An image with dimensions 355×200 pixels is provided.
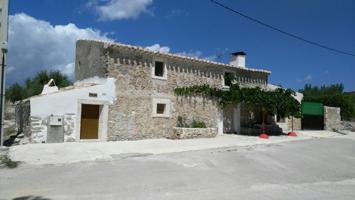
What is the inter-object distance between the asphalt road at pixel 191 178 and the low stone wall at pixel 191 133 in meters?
4.53

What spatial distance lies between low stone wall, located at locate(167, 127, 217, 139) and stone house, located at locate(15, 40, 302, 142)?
2.02 ft

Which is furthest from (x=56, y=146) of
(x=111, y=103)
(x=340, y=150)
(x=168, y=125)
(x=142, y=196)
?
(x=340, y=150)

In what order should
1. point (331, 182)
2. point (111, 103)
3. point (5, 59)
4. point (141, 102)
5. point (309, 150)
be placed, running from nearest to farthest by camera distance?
point (331, 182) < point (5, 59) < point (309, 150) < point (111, 103) < point (141, 102)

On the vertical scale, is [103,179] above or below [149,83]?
below

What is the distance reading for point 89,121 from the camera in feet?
53.4

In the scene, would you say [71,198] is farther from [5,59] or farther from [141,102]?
[141,102]

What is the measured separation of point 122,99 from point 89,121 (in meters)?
1.85

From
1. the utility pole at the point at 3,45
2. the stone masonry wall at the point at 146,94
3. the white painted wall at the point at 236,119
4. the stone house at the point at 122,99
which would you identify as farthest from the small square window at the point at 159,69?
the utility pole at the point at 3,45

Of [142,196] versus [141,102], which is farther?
[141,102]

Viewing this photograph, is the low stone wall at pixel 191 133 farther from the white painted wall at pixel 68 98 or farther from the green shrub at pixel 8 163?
the green shrub at pixel 8 163

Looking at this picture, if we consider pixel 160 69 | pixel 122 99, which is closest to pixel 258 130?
pixel 160 69

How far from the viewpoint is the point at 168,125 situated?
18734 millimetres

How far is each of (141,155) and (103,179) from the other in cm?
388

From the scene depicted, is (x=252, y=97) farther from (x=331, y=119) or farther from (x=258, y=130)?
(x=331, y=119)
